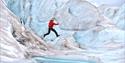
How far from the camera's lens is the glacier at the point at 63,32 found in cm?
520

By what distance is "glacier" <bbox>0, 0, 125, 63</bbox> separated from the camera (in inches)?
205

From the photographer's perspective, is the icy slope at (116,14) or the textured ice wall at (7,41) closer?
the textured ice wall at (7,41)

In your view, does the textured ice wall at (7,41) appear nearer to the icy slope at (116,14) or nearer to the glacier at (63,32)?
the glacier at (63,32)

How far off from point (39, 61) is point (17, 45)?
287mm

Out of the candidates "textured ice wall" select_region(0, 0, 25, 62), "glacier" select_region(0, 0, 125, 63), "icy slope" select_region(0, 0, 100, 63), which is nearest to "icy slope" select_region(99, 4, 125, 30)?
"glacier" select_region(0, 0, 125, 63)

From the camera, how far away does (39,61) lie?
5.16 metres

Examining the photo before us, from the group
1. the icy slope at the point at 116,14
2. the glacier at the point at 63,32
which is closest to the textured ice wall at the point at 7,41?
the glacier at the point at 63,32

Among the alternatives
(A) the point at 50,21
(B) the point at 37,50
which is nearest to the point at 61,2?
(A) the point at 50,21

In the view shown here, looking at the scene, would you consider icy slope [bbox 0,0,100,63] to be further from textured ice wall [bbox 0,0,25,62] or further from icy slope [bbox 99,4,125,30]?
icy slope [bbox 99,4,125,30]

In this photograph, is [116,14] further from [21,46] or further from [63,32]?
[21,46]

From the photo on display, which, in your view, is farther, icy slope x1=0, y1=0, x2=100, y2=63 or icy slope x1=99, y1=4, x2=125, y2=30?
icy slope x1=99, y1=4, x2=125, y2=30

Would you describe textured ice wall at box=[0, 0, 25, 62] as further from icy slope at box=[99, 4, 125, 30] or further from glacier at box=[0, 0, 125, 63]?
icy slope at box=[99, 4, 125, 30]

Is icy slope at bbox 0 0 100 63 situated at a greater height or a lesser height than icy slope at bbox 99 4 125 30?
lesser

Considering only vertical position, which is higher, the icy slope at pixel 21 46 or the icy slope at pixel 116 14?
the icy slope at pixel 116 14
